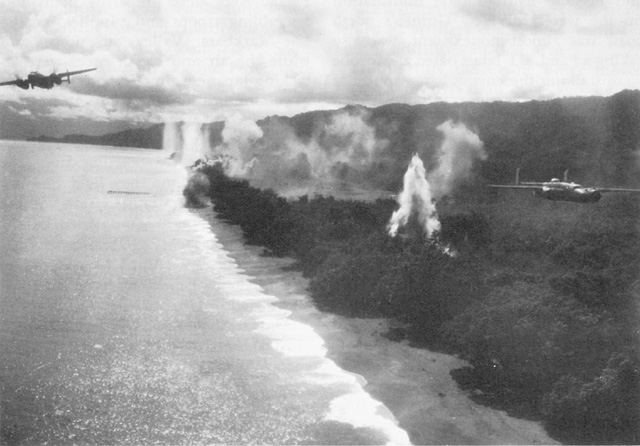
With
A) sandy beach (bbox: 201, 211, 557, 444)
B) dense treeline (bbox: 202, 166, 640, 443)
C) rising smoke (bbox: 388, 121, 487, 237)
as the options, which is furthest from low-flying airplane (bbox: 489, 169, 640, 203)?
rising smoke (bbox: 388, 121, 487, 237)

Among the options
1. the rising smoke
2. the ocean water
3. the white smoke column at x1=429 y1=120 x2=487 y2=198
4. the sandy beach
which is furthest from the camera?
the white smoke column at x1=429 y1=120 x2=487 y2=198

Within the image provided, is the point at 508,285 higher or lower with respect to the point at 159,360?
higher

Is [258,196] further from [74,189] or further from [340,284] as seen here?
[74,189]

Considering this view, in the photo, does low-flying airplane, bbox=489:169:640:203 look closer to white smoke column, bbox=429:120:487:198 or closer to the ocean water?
the ocean water

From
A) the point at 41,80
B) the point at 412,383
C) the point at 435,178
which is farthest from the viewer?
the point at 435,178

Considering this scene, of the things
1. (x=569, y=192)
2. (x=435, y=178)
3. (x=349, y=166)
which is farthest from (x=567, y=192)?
(x=349, y=166)

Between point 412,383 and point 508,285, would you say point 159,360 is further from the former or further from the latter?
point 508,285

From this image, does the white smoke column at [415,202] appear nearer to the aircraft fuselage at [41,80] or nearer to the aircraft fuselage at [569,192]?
the aircraft fuselage at [569,192]
